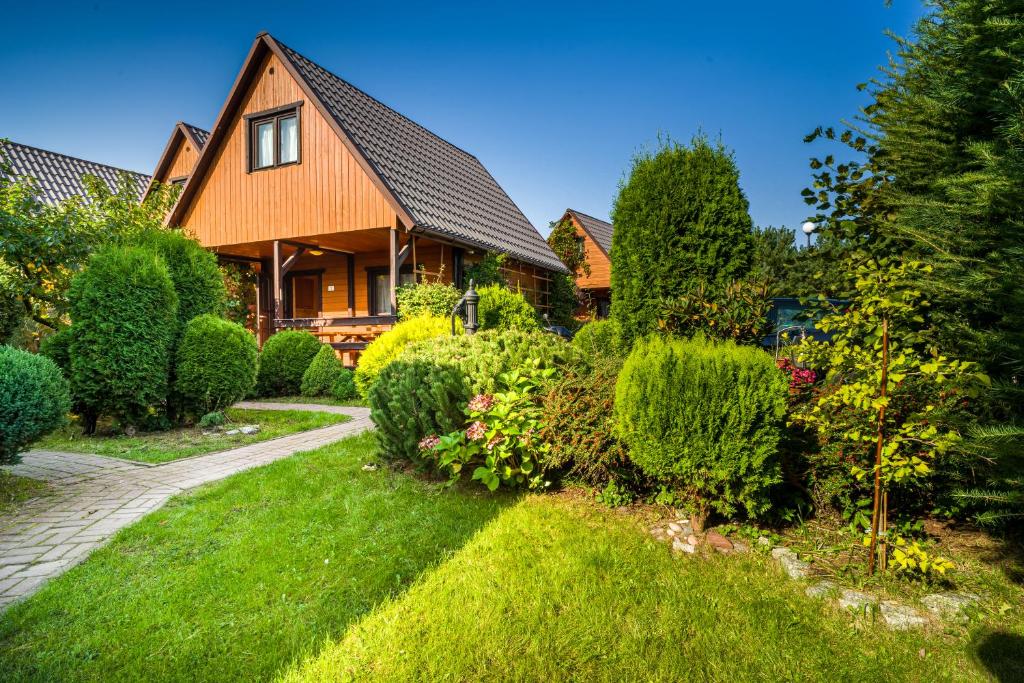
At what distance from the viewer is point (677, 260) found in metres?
4.02

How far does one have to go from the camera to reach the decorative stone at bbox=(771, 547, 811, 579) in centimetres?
274

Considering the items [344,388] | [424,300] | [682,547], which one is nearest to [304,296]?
[424,300]

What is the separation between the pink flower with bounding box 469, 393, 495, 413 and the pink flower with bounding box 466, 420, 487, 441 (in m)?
0.14

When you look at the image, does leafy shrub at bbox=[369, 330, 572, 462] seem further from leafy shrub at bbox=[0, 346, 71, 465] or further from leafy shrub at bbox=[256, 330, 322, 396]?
leafy shrub at bbox=[256, 330, 322, 396]

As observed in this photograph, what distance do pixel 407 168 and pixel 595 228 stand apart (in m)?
15.9

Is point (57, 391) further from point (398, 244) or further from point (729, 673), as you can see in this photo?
point (398, 244)

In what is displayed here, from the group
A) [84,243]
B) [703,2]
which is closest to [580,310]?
[703,2]

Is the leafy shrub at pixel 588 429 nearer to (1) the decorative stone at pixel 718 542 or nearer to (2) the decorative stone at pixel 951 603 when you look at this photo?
(1) the decorative stone at pixel 718 542

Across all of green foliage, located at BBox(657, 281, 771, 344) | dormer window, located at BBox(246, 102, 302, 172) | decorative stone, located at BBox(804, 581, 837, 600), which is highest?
dormer window, located at BBox(246, 102, 302, 172)

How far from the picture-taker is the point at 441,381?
4.43 metres

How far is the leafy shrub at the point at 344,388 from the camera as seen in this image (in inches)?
392

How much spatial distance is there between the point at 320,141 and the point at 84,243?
6.33 m

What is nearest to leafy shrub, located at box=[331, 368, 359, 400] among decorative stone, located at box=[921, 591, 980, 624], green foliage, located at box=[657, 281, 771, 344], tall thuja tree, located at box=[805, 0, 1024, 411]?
green foliage, located at box=[657, 281, 771, 344]

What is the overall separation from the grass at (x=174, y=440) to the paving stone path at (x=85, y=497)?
0.74ft
